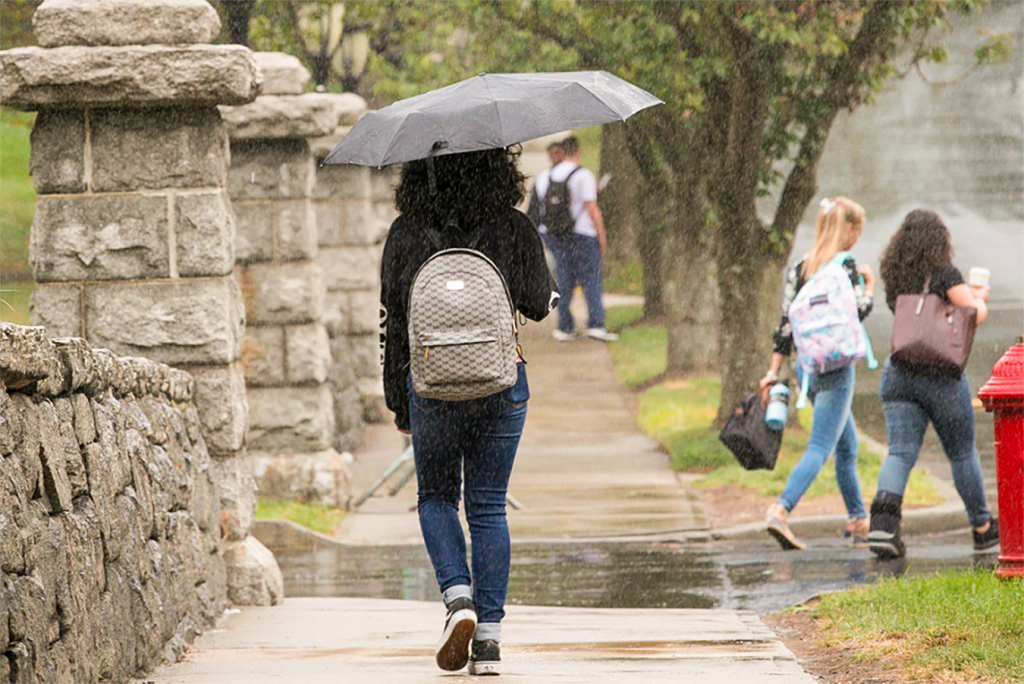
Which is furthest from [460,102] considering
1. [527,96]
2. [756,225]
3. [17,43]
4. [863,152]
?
[863,152]

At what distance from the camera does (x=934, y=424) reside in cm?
976

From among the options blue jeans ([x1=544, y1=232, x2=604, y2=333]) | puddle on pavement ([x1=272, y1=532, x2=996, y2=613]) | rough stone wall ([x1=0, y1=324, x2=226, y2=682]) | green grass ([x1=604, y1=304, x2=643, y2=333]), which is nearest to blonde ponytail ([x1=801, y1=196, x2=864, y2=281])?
puddle on pavement ([x1=272, y1=532, x2=996, y2=613])

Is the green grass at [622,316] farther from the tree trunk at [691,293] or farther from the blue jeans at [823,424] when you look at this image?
the blue jeans at [823,424]

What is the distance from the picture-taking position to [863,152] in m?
22.7

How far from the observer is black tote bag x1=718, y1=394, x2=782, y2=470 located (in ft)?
35.0

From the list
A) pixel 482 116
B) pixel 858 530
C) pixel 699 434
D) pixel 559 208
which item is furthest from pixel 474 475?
pixel 559 208

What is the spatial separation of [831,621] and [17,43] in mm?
4763

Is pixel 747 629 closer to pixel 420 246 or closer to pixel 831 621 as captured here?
pixel 831 621

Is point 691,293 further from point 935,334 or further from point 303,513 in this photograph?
point 935,334

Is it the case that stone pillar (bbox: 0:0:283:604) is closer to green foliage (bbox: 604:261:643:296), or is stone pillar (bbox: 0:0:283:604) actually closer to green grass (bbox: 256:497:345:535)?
green grass (bbox: 256:497:345:535)

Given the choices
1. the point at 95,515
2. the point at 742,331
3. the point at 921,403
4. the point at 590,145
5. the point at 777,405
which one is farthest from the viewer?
the point at 590,145

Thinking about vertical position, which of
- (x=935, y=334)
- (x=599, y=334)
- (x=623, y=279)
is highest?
(x=935, y=334)

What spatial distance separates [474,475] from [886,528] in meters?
4.09

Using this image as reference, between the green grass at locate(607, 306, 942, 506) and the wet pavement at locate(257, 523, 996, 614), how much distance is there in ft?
5.96
